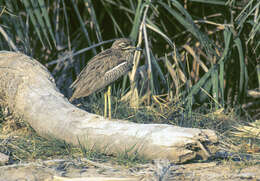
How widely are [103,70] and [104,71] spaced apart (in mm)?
14

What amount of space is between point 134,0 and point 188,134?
3089mm

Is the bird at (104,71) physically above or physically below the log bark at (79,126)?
above

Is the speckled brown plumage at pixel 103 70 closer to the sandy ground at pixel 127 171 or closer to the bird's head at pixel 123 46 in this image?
the bird's head at pixel 123 46

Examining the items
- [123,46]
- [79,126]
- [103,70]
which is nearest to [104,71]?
[103,70]

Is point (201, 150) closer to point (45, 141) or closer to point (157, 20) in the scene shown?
point (45, 141)

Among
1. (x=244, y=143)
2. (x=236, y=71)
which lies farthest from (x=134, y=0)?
(x=244, y=143)

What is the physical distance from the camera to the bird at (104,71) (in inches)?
158

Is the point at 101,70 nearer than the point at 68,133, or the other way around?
the point at 68,133

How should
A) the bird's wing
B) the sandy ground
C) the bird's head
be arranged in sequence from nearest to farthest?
the sandy ground, the bird's wing, the bird's head

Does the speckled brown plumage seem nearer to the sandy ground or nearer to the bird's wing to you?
the bird's wing

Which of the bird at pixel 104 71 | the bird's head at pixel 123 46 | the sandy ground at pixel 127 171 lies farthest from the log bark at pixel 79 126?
the bird's head at pixel 123 46

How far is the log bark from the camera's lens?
2.96m

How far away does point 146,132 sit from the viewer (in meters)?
3.10

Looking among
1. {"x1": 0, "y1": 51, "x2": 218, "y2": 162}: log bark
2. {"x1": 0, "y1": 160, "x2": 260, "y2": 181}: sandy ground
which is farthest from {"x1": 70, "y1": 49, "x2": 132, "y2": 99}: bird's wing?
{"x1": 0, "y1": 160, "x2": 260, "y2": 181}: sandy ground
